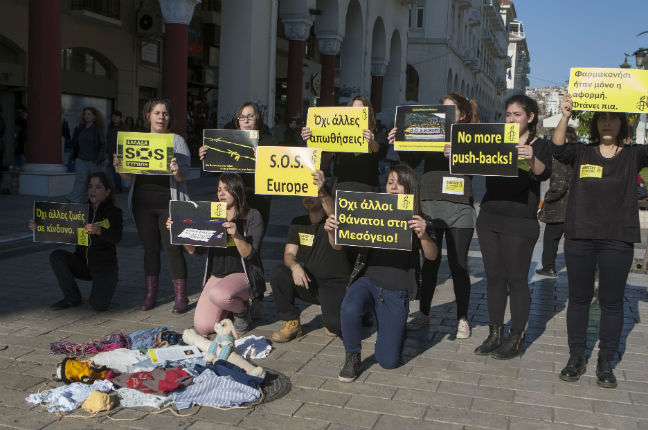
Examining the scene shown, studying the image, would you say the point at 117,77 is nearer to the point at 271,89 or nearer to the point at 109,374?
the point at 271,89

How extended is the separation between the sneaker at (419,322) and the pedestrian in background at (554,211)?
298 cm

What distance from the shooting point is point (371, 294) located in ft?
16.4

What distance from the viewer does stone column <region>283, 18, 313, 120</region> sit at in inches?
877

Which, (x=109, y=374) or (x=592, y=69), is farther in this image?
(x=592, y=69)

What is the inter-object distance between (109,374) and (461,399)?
222 centimetres

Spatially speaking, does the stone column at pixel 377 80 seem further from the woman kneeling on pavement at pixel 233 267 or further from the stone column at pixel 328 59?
the woman kneeling on pavement at pixel 233 267

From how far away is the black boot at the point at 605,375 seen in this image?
4653mm

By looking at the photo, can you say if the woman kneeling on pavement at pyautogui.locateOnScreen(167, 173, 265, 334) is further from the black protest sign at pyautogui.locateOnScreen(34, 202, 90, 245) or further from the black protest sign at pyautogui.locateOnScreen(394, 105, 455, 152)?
the black protest sign at pyautogui.locateOnScreen(394, 105, 455, 152)

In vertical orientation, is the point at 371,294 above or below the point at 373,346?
above

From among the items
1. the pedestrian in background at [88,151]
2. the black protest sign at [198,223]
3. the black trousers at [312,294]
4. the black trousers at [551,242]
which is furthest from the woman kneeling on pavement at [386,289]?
the pedestrian in background at [88,151]

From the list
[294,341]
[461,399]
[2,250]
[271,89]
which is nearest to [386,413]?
[461,399]

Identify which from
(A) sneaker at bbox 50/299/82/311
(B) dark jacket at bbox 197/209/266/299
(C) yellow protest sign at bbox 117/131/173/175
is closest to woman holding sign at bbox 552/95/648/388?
(B) dark jacket at bbox 197/209/266/299

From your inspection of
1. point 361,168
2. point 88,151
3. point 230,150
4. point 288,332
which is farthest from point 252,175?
point 88,151

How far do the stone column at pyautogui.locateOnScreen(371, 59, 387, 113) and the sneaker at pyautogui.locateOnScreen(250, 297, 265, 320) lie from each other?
88.0 feet
